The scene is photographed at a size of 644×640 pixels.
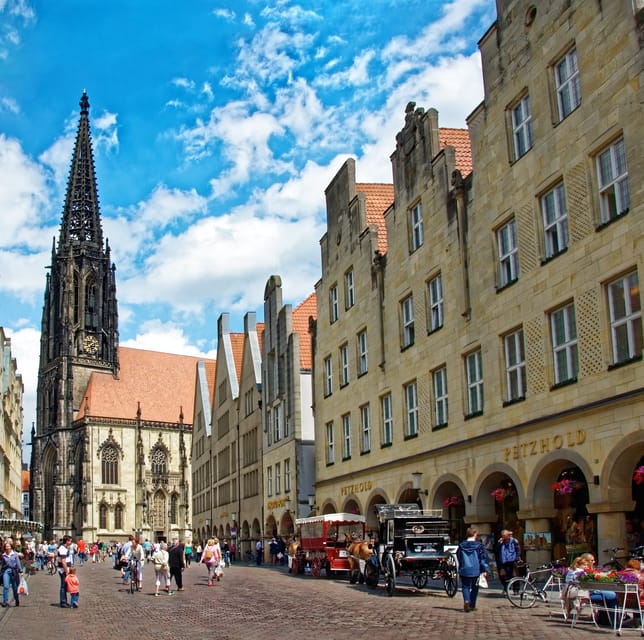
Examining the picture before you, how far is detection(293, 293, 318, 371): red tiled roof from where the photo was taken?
48.0m

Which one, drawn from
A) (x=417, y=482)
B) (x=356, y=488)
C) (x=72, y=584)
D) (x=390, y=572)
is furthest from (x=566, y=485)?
(x=356, y=488)

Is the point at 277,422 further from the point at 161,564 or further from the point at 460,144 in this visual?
the point at 161,564

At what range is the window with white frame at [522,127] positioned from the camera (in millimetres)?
23547

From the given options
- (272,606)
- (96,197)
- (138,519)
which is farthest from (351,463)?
(96,197)

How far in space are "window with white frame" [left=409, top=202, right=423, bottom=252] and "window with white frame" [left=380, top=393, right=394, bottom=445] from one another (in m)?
5.62

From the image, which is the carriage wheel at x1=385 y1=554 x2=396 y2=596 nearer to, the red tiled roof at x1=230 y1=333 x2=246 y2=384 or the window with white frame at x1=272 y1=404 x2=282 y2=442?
the window with white frame at x1=272 y1=404 x2=282 y2=442

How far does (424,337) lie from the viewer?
29.7 metres

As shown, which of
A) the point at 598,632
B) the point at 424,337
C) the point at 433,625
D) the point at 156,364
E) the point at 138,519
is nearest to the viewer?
the point at 598,632

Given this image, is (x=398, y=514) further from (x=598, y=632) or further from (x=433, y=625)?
(x=598, y=632)

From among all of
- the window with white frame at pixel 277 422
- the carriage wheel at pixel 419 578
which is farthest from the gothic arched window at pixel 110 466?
the carriage wheel at pixel 419 578

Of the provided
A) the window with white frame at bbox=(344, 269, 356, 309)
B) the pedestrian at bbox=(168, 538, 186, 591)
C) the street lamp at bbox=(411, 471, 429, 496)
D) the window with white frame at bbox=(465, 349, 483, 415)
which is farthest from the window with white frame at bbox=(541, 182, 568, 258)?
the window with white frame at bbox=(344, 269, 356, 309)

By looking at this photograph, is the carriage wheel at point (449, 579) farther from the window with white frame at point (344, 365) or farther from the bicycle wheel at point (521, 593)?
the window with white frame at point (344, 365)

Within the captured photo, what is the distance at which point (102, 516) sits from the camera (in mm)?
108375

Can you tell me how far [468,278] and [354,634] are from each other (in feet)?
45.9
